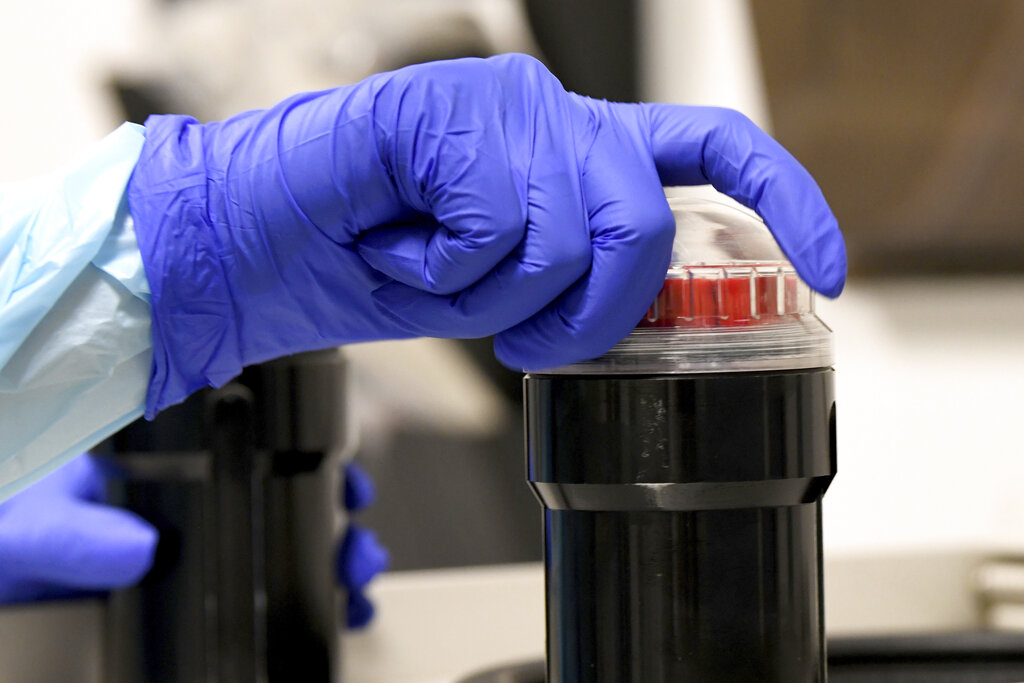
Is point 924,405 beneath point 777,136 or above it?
Answer: beneath

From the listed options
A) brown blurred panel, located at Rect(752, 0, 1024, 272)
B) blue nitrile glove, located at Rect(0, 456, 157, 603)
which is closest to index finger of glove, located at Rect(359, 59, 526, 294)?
blue nitrile glove, located at Rect(0, 456, 157, 603)

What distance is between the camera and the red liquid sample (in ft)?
1.30

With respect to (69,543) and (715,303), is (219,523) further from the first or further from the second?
(715,303)

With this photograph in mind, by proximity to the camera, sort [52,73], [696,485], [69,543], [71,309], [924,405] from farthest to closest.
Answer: [924,405] → [52,73] → [69,543] → [71,309] → [696,485]

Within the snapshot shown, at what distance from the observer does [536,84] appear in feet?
1.47

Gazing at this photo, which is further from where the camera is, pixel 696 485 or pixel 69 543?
pixel 69 543

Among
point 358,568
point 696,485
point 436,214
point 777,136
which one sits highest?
point 777,136

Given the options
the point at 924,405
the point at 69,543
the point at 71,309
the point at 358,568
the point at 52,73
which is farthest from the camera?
the point at 924,405

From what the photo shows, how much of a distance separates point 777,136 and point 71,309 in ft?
3.04

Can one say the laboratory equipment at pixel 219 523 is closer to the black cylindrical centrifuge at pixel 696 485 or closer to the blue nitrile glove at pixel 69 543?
the blue nitrile glove at pixel 69 543

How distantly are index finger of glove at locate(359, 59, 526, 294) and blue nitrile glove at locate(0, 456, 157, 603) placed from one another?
264 millimetres

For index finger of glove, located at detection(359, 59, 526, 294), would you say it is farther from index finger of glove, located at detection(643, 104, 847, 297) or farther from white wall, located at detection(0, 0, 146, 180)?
white wall, located at detection(0, 0, 146, 180)

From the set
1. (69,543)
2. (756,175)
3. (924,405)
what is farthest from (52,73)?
(924,405)

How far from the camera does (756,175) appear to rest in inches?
16.6
